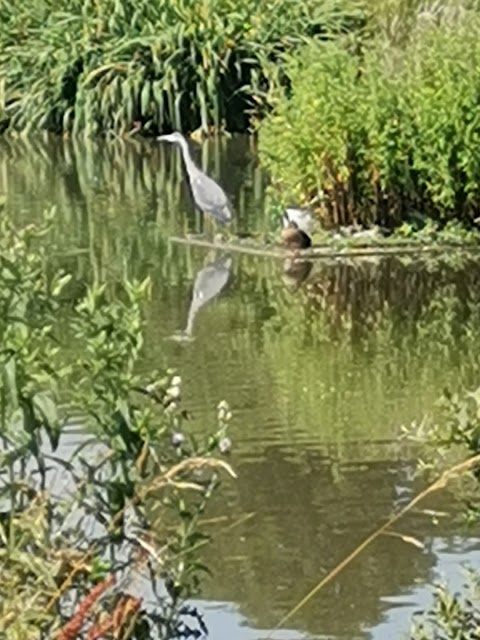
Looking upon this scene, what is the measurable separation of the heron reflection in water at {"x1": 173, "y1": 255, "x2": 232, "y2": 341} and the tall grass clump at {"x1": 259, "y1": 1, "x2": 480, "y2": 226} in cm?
115

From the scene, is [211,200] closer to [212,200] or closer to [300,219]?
[212,200]

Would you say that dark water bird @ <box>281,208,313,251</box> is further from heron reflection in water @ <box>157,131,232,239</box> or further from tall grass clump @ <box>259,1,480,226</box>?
heron reflection in water @ <box>157,131,232,239</box>

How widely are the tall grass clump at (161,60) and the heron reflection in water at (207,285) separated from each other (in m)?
9.77

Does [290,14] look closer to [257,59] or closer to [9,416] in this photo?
[257,59]

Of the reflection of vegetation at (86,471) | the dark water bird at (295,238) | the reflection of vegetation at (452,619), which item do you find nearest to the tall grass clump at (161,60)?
the dark water bird at (295,238)

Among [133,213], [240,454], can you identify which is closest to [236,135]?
[133,213]

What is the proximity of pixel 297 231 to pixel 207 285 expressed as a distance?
125 centimetres

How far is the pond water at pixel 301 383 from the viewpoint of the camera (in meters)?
6.93

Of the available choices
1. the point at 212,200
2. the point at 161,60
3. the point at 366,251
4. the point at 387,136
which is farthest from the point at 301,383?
the point at 161,60

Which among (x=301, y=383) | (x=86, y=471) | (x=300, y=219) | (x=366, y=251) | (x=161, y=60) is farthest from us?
(x=161, y=60)

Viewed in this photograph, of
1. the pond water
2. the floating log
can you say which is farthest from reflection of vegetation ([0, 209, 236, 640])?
the floating log

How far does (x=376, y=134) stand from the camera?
592 inches

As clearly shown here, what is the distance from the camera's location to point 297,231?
14.4m

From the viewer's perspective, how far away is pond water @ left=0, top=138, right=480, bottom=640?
273 inches
